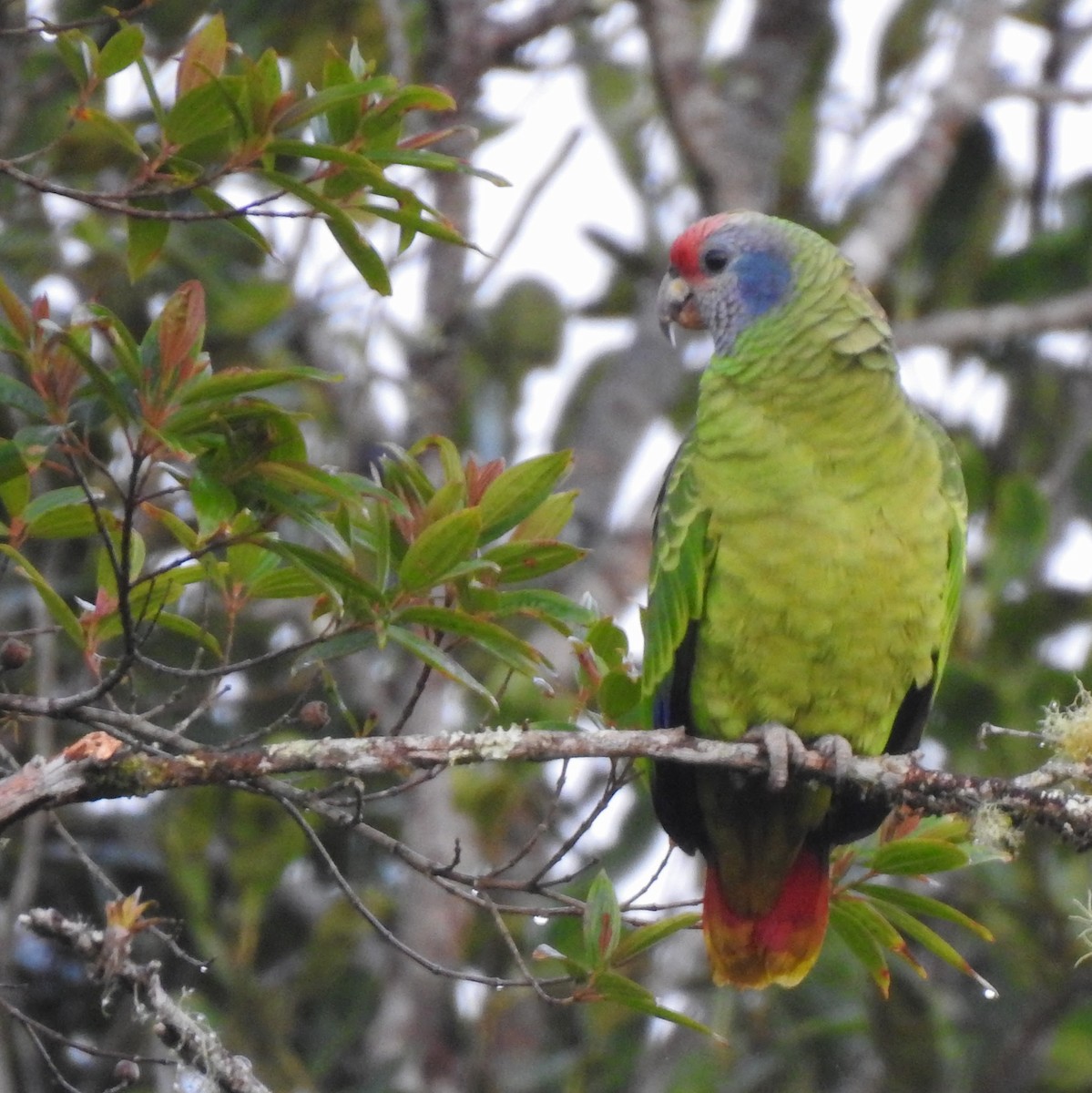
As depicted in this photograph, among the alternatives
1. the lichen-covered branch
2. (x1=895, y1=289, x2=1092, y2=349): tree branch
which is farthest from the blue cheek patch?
(x1=895, y1=289, x2=1092, y2=349): tree branch

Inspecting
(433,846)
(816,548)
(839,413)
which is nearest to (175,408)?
(816,548)

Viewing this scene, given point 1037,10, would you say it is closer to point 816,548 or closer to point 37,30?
point 816,548

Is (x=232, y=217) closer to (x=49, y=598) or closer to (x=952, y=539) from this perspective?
(x=49, y=598)

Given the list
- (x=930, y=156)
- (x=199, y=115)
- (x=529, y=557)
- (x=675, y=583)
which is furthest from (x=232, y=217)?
(x=930, y=156)

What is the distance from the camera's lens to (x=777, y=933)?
2.65m

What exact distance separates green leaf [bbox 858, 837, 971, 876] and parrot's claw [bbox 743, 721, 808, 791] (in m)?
0.18

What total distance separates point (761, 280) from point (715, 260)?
16 centimetres

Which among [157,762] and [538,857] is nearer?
[157,762]

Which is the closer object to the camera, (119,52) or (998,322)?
(119,52)

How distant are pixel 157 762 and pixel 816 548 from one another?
3.73ft

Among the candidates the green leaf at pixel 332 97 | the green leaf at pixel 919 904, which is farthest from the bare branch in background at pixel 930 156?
the green leaf at pixel 332 97

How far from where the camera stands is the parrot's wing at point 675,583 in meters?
2.54

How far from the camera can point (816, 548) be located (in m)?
2.45

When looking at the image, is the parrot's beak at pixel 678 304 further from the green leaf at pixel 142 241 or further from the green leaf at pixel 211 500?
the green leaf at pixel 211 500
